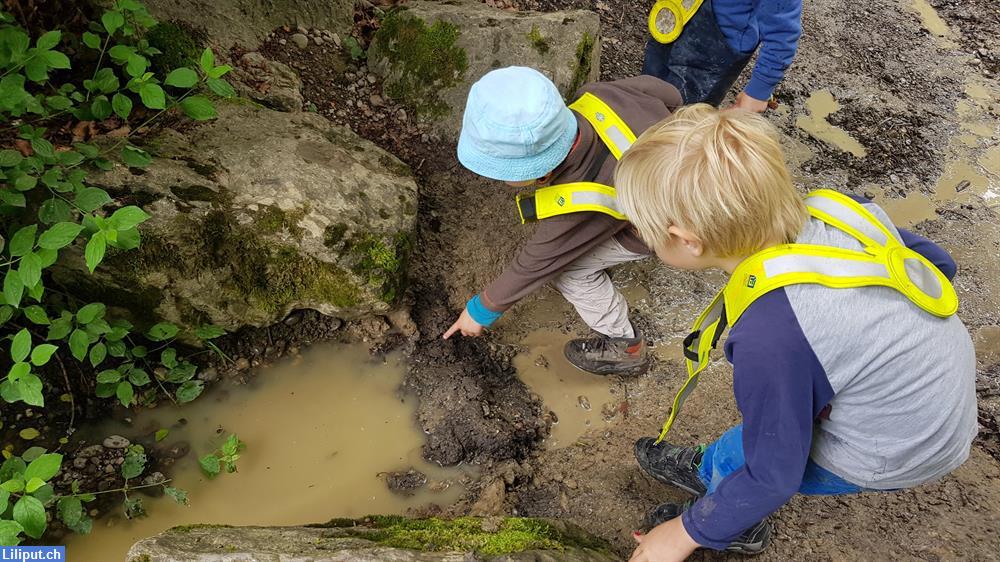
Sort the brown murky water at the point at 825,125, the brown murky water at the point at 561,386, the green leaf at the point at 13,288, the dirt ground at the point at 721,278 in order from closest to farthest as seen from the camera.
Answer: the green leaf at the point at 13,288, the dirt ground at the point at 721,278, the brown murky water at the point at 561,386, the brown murky water at the point at 825,125

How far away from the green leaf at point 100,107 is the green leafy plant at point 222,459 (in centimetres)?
136

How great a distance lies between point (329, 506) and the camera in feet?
8.18

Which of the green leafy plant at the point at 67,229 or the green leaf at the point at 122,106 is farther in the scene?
the green leaf at the point at 122,106

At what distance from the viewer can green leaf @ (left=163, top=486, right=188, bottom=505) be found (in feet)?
7.93

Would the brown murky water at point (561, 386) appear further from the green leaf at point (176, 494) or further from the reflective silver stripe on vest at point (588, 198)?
A: the green leaf at point (176, 494)

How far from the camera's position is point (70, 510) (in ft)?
7.22

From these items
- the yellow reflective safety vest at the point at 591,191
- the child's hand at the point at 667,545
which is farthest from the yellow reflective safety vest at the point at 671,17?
the child's hand at the point at 667,545

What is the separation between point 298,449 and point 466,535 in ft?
3.38

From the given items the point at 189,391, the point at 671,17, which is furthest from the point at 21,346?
the point at 671,17

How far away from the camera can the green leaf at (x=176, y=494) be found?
7.93 feet

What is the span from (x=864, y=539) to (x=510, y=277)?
1583mm

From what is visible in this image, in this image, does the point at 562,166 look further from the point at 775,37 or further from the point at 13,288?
the point at 13,288

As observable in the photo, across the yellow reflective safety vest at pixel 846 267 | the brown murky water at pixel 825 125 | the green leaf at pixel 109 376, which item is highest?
the yellow reflective safety vest at pixel 846 267

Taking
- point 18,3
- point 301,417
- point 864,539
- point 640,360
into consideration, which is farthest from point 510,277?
point 18,3
